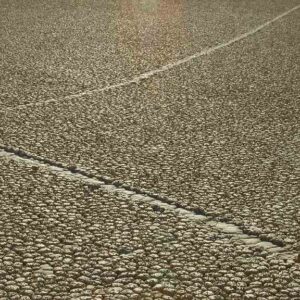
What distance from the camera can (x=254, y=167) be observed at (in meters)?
5.29

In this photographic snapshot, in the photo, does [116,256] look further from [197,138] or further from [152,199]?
[197,138]

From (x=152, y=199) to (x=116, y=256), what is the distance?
2.78ft

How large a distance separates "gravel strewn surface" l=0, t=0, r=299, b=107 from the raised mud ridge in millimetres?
1725

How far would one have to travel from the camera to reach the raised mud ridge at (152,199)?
403 centimetres

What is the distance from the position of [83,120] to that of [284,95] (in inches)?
83.2

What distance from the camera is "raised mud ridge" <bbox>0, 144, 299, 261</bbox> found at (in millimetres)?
4027

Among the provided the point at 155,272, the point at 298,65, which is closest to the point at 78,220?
the point at 155,272

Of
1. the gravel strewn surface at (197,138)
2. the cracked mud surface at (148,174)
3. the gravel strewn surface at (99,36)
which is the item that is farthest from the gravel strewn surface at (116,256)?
the gravel strewn surface at (99,36)

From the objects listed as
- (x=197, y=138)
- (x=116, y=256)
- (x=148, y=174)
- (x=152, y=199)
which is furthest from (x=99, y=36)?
(x=116, y=256)

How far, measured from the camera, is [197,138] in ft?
19.7

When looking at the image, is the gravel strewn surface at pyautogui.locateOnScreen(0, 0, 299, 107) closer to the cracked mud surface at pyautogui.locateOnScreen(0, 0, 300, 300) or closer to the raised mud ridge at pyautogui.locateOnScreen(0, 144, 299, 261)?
the cracked mud surface at pyautogui.locateOnScreen(0, 0, 300, 300)

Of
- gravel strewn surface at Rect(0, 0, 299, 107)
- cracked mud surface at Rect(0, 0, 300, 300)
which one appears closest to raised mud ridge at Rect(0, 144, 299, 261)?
cracked mud surface at Rect(0, 0, 300, 300)

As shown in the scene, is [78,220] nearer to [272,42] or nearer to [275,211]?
[275,211]

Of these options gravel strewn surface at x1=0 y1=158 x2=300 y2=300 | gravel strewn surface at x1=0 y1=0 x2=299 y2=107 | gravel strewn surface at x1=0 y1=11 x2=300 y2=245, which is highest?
gravel strewn surface at x1=0 y1=0 x2=299 y2=107
